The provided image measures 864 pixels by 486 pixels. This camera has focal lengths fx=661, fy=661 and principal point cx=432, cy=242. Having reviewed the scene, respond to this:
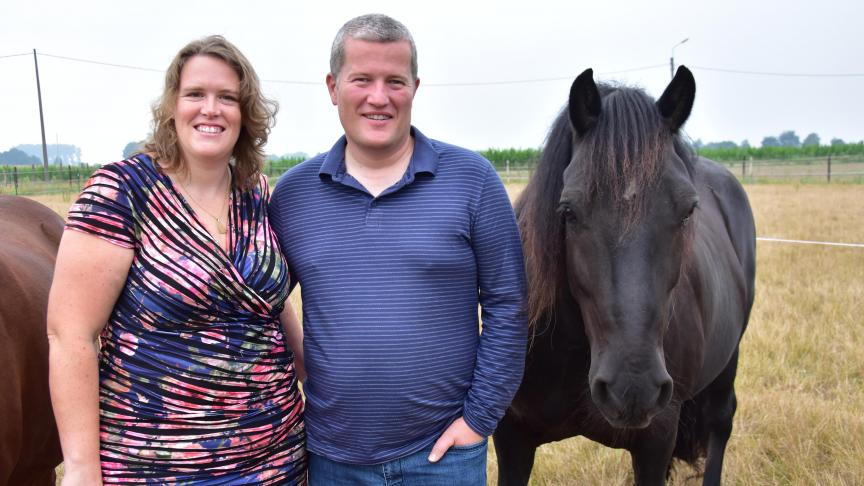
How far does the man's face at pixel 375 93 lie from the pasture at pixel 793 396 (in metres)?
2.58

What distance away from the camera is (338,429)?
195cm

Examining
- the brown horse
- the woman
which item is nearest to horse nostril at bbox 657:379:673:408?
the woman

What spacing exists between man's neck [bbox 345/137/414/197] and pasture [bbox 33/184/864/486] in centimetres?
247

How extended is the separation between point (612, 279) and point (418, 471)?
810mm

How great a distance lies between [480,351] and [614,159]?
718mm

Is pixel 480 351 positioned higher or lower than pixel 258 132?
lower

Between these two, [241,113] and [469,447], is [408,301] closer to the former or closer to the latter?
[469,447]

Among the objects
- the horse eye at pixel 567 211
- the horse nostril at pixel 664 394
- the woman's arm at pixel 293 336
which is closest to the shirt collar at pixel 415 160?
the horse eye at pixel 567 211

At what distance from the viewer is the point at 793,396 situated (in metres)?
4.54

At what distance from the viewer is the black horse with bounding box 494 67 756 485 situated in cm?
195

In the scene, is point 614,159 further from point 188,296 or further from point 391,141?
point 188,296

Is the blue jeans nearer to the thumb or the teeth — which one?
the thumb

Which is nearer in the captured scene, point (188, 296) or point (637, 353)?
point (188, 296)

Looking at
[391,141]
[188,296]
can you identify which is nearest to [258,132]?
[391,141]
